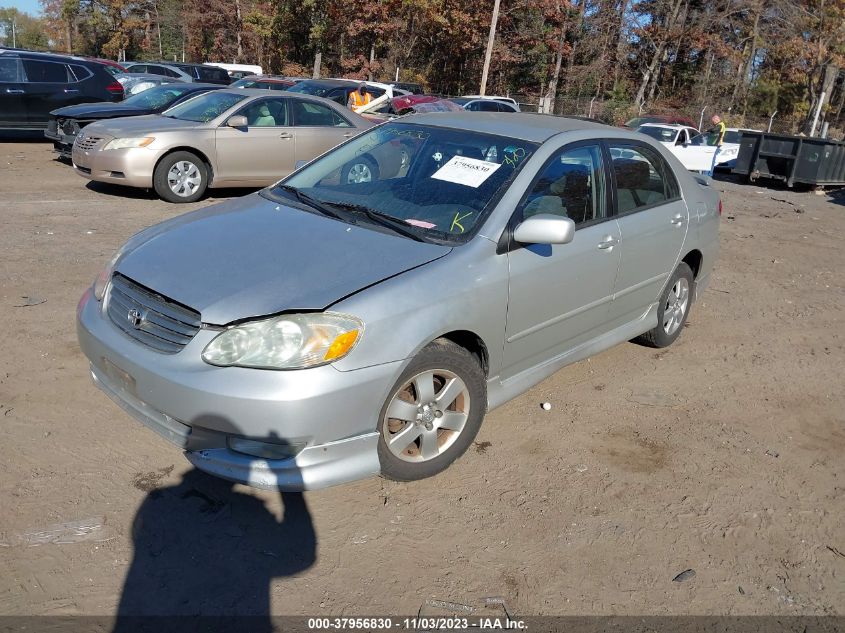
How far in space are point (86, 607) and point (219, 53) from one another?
5806cm

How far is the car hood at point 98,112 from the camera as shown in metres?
11.4

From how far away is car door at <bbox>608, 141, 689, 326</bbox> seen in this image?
14.9 feet

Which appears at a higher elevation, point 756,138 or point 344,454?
point 756,138

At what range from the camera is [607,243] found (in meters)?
4.30

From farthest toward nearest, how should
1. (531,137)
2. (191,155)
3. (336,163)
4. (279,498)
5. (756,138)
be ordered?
(756,138) < (191,155) < (336,163) < (531,137) < (279,498)

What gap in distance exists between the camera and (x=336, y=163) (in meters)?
4.57

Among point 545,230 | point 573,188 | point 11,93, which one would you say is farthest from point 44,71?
point 545,230

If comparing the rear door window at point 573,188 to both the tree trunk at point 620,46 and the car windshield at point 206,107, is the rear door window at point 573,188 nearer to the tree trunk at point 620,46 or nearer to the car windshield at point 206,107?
the car windshield at point 206,107

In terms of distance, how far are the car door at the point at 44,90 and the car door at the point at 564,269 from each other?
12853mm

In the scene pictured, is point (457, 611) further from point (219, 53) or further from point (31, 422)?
point (219, 53)

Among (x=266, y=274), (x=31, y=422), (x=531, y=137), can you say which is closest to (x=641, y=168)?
(x=531, y=137)

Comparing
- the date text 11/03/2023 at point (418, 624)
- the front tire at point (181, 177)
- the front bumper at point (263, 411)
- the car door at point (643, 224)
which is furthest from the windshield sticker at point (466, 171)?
the front tire at point (181, 177)

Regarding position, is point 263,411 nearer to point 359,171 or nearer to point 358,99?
point 359,171

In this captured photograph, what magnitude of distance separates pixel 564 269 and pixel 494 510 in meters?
1.38
